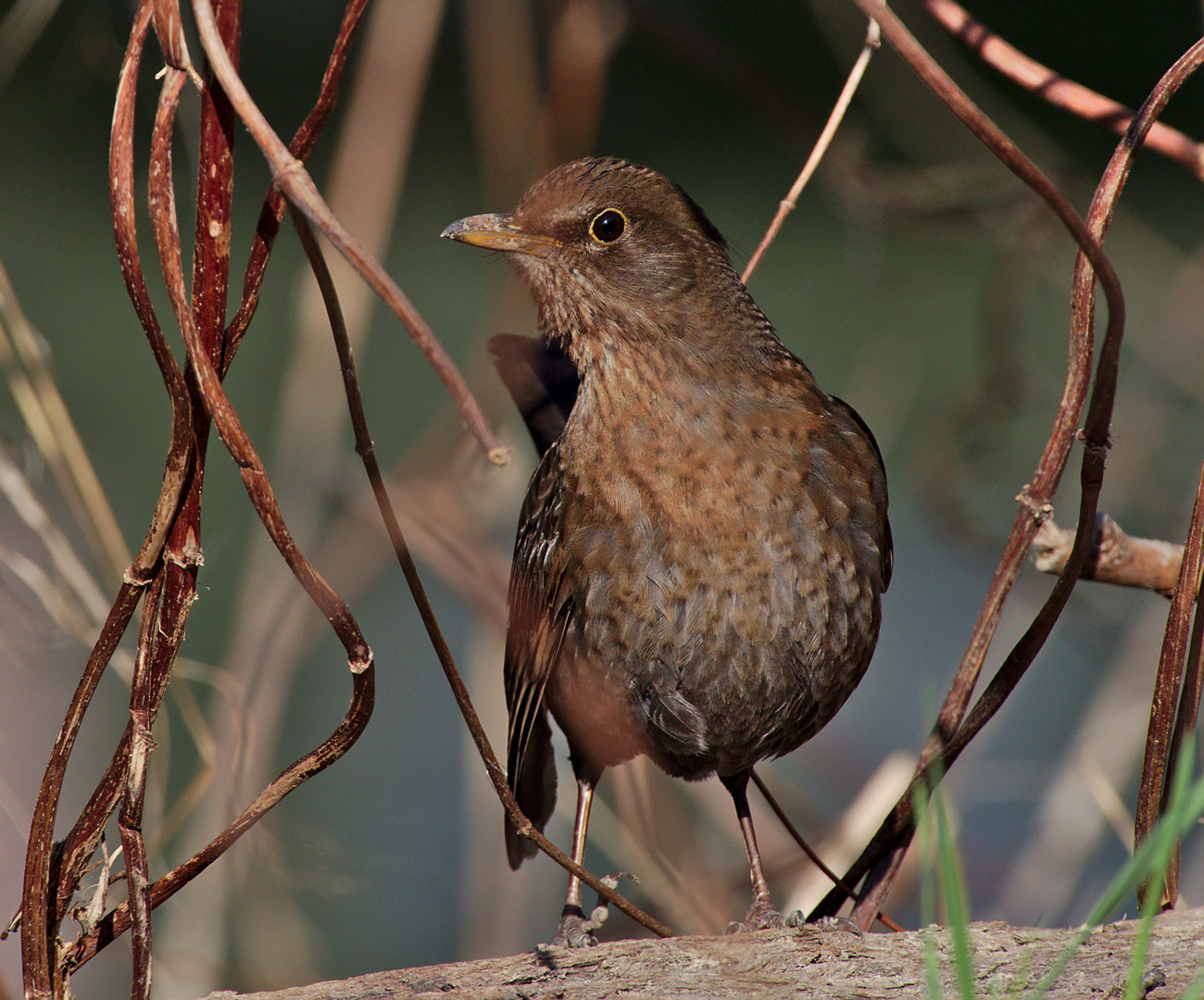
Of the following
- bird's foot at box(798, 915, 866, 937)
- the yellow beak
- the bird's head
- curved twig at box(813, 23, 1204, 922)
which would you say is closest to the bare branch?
curved twig at box(813, 23, 1204, 922)

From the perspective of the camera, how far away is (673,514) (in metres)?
2.42

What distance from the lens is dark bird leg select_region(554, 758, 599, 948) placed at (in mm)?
2564

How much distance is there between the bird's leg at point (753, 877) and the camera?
264 cm

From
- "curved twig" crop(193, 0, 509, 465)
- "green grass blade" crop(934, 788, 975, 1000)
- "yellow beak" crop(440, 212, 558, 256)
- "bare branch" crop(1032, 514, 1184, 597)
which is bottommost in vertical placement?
"green grass blade" crop(934, 788, 975, 1000)

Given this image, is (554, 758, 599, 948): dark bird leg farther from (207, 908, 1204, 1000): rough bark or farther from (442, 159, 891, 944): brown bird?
(207, 908, 1204, 1000): rough bark

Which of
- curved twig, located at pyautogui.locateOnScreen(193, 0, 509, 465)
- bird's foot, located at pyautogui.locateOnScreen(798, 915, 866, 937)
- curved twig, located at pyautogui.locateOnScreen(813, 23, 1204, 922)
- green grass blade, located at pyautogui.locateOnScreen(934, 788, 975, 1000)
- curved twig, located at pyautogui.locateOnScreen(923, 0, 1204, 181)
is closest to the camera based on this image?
curved twig, located at pyautogui.locateOnScreen(193, 0, 509, 465)

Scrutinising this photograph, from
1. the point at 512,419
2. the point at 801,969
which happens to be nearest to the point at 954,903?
the point at 801,969

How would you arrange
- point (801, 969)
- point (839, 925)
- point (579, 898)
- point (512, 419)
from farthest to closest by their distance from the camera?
point (512, 419)
point (579, 898)
point (839, 925)
point (801, 969)

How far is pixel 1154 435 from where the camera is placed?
4.41 meters

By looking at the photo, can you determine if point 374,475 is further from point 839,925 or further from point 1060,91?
point 1060,91

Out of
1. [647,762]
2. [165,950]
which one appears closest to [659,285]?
[647,762]

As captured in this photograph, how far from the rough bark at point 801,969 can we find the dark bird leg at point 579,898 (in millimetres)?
Answer: 579

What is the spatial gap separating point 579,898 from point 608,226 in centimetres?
147

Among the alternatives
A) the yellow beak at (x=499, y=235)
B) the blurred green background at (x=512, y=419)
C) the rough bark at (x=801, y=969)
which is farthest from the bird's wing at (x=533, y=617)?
the rough bark at (x=801, y=969)
